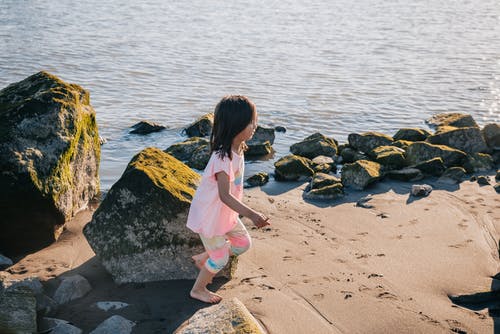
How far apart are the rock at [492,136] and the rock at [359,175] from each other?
304 centimetres

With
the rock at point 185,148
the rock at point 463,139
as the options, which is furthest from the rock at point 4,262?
the rock at point 463,139

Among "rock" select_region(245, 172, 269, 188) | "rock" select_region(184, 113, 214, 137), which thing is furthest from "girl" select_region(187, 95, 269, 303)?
"rock" select_region(184, 113, 214, 137)

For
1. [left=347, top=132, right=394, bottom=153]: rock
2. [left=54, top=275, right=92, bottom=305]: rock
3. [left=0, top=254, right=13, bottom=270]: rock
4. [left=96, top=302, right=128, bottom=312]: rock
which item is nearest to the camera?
[left=96, top=302, right=128, bottom=312]: rock

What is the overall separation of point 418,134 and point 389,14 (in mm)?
24385

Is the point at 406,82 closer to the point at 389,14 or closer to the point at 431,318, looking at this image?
the point at 431,318

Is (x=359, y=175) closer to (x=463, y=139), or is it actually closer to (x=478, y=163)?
(x=478, y=163)

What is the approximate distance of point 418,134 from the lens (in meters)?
11.8

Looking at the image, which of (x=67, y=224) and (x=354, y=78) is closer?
(x=67, y=224)

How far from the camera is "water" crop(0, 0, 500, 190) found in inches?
554

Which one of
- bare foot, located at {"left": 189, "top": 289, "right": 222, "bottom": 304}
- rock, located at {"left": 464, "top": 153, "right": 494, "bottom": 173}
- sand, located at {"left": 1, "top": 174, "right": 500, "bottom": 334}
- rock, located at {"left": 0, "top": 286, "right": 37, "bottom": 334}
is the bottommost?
rock, located at {"left": 464, "top": 153, "right": 494, "bottom": 173}

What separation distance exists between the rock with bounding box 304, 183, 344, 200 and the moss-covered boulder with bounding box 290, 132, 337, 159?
2.13 meters

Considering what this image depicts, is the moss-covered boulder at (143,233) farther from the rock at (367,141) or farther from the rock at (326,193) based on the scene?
the rock at (367,141)

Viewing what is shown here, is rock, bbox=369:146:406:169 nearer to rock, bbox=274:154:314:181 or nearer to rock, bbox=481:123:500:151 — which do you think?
rock, bbox=274:154:314:181

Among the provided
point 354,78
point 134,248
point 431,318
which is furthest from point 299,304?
point 354,78
